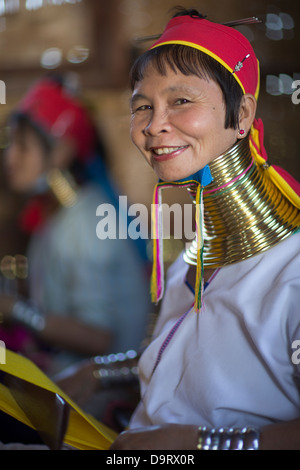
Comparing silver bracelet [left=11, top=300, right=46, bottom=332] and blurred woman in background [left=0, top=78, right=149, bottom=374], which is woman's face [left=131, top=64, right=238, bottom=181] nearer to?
blurred woman in background [left=0, top=78, right=149, bottom=374]

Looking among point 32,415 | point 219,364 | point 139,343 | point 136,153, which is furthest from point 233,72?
point 136,153

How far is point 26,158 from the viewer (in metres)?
2.76

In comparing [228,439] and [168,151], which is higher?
[168,151]

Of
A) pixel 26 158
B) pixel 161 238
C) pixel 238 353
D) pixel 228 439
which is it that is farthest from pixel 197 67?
pixel 26 158

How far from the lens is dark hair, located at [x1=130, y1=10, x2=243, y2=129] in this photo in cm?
102

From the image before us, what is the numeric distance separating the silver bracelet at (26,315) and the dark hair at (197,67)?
5.42ft

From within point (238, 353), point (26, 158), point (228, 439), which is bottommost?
point (228, 439)

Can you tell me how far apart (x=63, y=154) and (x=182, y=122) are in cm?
180

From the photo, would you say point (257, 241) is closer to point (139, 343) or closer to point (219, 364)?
point (219, 364)

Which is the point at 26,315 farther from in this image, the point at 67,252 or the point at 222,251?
the point at 222,251

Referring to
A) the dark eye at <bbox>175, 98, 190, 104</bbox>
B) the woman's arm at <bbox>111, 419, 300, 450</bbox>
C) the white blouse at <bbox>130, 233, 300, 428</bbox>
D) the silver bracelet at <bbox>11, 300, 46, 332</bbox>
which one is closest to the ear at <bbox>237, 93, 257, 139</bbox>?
the dark eye at <bbox>175, 98, 190, 104</bbox>

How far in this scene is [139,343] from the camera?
2.50 meters

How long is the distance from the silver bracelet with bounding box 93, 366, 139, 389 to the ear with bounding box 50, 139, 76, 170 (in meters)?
1.44

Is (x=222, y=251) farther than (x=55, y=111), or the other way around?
(x=55, y=111)
